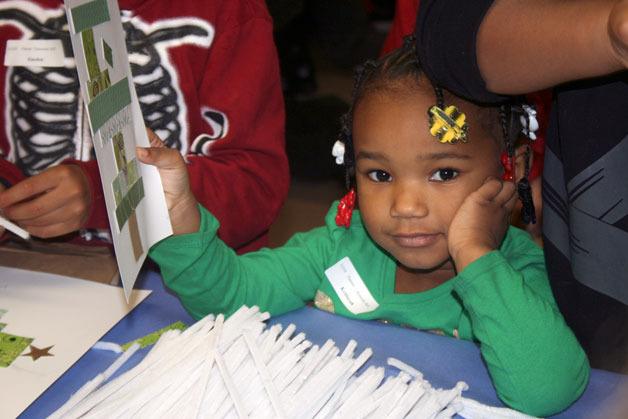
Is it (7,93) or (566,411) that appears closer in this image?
(566,411)

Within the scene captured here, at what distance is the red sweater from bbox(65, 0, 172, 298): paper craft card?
36 centimetres

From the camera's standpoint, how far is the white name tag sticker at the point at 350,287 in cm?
110

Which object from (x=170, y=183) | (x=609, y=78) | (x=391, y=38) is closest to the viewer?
(x=609, y=78)

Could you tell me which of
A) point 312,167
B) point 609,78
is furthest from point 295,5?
point 609,78

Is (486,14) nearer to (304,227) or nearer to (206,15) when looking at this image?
(206,15)

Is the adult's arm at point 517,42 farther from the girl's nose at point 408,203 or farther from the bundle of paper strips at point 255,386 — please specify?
the bundle of paper strips at point 255,386

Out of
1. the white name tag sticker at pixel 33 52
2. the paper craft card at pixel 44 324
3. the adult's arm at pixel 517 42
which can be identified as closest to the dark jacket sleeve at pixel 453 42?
the adult's arm at pixel 517 42

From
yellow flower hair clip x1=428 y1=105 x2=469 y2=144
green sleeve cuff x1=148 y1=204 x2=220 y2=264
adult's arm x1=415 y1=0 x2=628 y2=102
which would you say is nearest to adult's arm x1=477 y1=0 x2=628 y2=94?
adult's arm x1=415 y1=0 x2=628 y2=102

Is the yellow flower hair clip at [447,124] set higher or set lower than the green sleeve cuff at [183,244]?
higher

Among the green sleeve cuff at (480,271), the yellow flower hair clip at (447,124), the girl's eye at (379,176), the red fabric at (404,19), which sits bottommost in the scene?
the green sleeve cuff at (480,271)

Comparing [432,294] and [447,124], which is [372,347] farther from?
[447,124]

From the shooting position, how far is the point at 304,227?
287 centimetres

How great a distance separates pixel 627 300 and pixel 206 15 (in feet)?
2.72

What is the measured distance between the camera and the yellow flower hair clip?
38.9 inches
